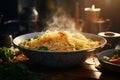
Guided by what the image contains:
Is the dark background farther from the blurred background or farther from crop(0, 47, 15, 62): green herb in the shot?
crop(0, 47, 15, 62): green herb

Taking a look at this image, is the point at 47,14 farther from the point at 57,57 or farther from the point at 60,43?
the point at 57,57

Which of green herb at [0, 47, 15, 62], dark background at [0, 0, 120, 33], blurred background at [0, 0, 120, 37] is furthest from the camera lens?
dark background at [0, 0, 120, 33]

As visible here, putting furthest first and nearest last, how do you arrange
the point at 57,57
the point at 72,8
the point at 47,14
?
the point at 72,8 → the point at 47,14 → the point at 57,57

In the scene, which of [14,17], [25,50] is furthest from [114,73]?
[14,17]

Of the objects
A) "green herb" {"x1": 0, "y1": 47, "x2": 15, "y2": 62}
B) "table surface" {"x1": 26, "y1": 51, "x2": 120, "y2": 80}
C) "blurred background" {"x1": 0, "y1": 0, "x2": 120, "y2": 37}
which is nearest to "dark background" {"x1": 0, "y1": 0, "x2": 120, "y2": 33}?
"blurred background" {"x1": 0, "y1": 0, "x2": 120, "y2": 37}

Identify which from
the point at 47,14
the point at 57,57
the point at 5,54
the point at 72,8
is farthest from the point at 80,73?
the point at 72,8


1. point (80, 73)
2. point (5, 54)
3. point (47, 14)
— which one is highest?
point (47, 14)

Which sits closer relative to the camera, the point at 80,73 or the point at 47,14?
the point at 80,73

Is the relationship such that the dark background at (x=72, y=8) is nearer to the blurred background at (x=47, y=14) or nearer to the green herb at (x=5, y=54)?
the blurred background at (x=47, y=14)

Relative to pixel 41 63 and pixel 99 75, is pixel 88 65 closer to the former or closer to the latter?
pixel 99 75
